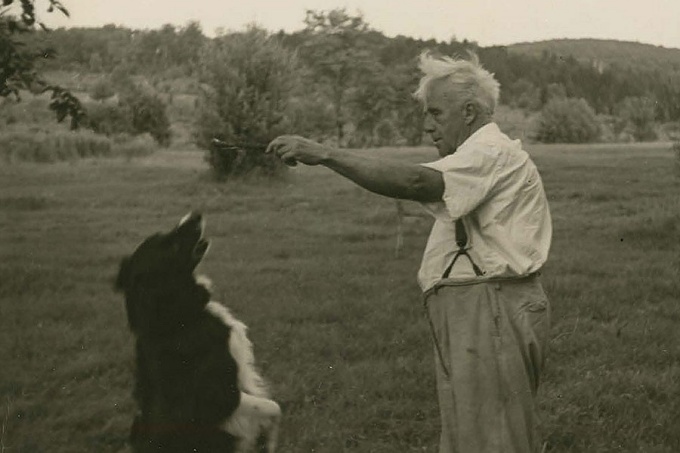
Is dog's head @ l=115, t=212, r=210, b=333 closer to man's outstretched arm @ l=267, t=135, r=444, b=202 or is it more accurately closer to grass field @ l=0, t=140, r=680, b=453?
man's outstretched arm @ l=267, t=135, r=444, b=202

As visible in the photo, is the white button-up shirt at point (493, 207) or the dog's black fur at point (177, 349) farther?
the dog's black fur at point (177, 349)

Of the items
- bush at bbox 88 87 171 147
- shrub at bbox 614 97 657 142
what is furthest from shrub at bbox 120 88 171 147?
shrub at bbox 614 97 657 142

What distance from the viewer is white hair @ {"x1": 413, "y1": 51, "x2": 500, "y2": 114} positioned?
2832 millimetres

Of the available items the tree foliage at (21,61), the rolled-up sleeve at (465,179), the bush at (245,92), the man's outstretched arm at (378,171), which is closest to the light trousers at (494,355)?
the rolled-up sleeve at (465,179)

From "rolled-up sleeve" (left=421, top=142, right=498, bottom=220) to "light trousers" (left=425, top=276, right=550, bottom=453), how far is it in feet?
1.05

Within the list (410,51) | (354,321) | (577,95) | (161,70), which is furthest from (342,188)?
(577,95)

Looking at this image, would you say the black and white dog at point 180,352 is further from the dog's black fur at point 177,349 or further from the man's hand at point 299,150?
the man's hand at point 299,150

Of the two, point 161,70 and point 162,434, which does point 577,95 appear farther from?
point 162,434

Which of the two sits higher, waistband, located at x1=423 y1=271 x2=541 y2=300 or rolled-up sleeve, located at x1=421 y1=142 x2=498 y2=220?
rolled-up sleeve, located at x1=421 y1=142 x2=498 y2=220

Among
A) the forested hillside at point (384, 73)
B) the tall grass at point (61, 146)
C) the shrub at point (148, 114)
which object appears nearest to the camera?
the tall grass at point (61, 146)

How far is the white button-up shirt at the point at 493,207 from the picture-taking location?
263 cm

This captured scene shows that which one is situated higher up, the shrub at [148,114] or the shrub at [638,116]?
the shrub at [148,114]

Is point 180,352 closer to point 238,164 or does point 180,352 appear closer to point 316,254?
point 316,254

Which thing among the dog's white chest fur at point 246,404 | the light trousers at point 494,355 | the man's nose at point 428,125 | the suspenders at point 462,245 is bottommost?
the dog's white chest fur at point 246,404
